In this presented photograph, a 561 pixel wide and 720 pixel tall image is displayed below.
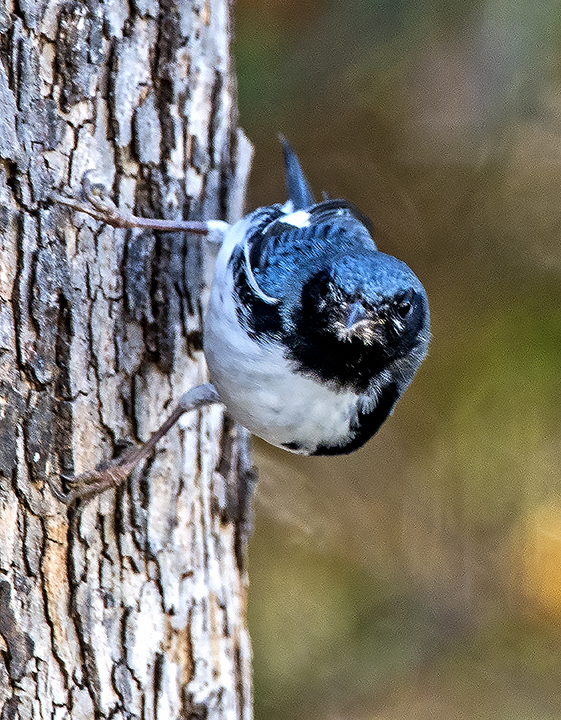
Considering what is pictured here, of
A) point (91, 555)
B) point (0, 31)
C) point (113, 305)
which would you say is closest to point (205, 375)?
point (113, 305)

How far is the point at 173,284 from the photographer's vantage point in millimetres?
2412

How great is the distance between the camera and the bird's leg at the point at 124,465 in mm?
2086

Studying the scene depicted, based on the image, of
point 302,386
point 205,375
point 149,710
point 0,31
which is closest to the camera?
point 0,31

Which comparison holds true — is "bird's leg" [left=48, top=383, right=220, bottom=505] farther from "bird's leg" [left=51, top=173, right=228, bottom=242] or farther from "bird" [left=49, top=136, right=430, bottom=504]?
"bird's leg" [left=51, top=173, right=228, bottom=242]

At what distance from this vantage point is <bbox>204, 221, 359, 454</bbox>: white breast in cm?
212

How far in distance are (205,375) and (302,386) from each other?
57cm

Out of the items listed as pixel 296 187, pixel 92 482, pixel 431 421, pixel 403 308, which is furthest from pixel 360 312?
pixel 431 421

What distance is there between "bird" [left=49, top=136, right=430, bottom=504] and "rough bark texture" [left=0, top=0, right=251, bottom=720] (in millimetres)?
87

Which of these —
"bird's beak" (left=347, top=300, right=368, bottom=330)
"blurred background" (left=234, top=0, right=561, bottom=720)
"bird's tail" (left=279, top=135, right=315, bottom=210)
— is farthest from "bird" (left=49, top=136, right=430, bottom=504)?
"blurred background" (left=234, top=0, right=561, bottom=720)

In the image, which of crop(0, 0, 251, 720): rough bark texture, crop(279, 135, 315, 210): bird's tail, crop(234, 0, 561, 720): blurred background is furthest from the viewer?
crop(234, 0, 561, 720): blurred background

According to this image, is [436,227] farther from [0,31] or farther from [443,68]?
[0,31]

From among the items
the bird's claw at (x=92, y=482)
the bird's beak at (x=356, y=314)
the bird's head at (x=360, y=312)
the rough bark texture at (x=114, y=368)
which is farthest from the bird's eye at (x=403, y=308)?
the bird's claw at (x=92, y=482)

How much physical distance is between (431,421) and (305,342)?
2.30 meters

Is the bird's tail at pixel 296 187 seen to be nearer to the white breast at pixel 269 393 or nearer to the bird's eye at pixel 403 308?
the white breast at pixel 269 393
